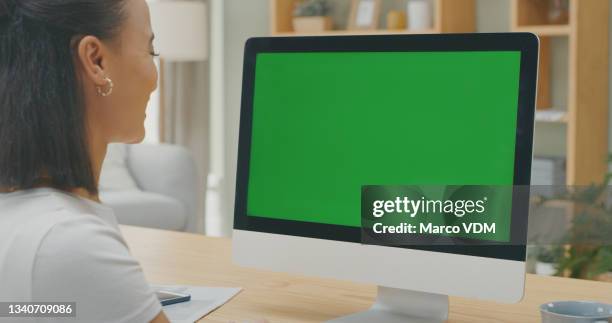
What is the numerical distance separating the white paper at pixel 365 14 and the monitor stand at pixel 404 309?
2.98 meters

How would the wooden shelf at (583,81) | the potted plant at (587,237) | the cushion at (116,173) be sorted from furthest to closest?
the cushion at (116,173) < the wooden shelf at (583,81) < the potted plant at (587,237)

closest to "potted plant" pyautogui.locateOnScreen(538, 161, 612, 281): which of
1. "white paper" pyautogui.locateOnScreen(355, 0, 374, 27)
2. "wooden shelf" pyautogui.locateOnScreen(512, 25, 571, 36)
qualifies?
"wooden shelf" pyautogui.locateOnScreen(512, 25, 571, 36)

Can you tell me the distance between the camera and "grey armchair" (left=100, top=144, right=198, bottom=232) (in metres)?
3.89

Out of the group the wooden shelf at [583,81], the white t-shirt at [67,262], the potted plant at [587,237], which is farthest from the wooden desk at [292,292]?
the wooden shelf at [583,81]

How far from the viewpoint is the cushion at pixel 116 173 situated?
160 inches

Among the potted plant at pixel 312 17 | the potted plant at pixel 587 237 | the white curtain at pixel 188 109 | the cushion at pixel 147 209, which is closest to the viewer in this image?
the potted plant at pixel 587 237

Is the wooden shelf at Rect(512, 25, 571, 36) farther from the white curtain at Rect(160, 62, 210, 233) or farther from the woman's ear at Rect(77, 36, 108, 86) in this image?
the woman's ear at Rect(77, 36, 108, 86)

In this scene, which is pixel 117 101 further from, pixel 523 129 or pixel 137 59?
pixel 523 129

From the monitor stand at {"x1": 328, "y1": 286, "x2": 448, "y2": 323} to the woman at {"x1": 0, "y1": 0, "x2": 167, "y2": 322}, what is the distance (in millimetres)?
441

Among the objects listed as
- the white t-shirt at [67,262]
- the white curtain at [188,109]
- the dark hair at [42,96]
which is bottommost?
the white curtain at [188,109]

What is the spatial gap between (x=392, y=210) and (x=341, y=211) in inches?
3.6

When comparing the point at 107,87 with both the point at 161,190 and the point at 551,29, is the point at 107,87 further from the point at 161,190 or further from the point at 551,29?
the point at 161,190

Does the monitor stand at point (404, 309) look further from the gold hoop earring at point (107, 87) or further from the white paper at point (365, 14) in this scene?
the white paper at point (365, 14)

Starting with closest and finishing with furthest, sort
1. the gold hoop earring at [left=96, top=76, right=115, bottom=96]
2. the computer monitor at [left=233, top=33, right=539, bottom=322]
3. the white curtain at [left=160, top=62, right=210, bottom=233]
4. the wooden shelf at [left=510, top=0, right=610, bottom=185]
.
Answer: the gold hoop earring at [left=96, top=76, right=115, bottom=96]
the computer monitor at [left=233, top=33, right=539, bottom=322]
the wooden shelf at [left=510, top=0, right=610, bottom=185]
the white curtain at [left=160, top=62, right=210, bottom=233]
